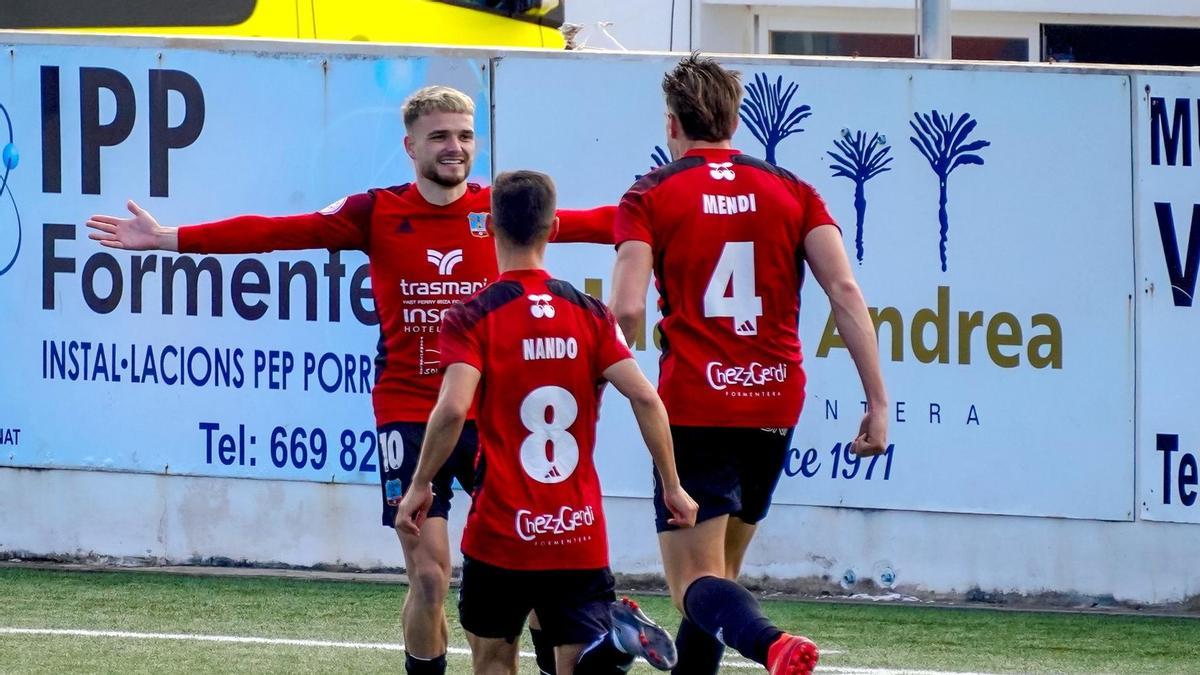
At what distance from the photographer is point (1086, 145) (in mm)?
8469

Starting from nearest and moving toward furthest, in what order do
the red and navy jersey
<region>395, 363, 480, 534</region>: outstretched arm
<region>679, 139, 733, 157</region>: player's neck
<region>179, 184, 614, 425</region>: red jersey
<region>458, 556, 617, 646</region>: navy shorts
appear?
<region>395, 363, 480, 534</region>: outstretched arm
<region>458, 556, 617, 646</region>: navy shorts
the red and navy jersey
<region>679, 139, 733, 157</region>: player's neck
<region>179, 184, 614, 425</region>: red jersey

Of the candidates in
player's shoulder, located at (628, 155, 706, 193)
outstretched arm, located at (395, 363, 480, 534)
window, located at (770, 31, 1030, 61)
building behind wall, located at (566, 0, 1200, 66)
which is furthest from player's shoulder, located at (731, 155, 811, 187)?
window, located at (770, 31, 1030, 61)

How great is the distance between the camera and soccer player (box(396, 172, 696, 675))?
5.00 m

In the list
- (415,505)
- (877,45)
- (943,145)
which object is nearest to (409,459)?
(415,505)

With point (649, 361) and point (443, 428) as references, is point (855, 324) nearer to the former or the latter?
point (443, 428)

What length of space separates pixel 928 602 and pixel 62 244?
169 inches

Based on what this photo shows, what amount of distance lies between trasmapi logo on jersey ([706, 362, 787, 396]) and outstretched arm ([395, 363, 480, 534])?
2.72 ft

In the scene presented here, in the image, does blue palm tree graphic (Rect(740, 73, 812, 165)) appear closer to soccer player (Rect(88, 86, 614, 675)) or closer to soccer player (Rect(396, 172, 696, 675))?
soccer player (Rect(88, 86, 614, 675))

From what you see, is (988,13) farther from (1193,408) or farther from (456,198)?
(456,198)

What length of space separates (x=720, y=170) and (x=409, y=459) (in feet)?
4.59

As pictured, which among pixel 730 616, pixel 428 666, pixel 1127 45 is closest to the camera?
pixel 730 616

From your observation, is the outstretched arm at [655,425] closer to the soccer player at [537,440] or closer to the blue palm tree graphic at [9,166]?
the soccer player at [537,440]

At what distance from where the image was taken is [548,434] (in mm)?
5004

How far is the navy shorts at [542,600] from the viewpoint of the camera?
5.06 m
